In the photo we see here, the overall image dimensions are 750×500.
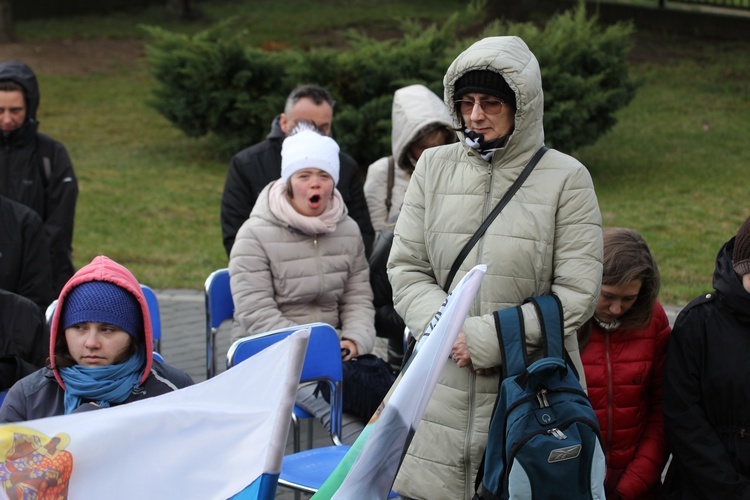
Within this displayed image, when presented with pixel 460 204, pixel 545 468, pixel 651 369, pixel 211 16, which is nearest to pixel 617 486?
pixel 651 369

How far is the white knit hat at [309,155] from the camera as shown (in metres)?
5.28

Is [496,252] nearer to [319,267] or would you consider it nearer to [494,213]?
[494,213]

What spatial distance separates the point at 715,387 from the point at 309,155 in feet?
7.75

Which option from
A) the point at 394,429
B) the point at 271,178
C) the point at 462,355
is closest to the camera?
the point at 394,429

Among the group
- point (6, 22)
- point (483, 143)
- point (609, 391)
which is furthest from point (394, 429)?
point (6, 22)

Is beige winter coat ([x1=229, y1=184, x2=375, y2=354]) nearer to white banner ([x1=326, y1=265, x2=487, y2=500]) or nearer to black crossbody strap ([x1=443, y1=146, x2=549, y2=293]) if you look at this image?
black crossbody strap ([x1=443, y1=146, x2=549, y2=293])

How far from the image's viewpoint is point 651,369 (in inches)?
155

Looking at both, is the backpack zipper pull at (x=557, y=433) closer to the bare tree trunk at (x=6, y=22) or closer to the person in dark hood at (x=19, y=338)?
the person in dark hood at (x=19, y=338)

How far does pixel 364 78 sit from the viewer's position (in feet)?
43.9

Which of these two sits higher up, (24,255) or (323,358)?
(24,255)

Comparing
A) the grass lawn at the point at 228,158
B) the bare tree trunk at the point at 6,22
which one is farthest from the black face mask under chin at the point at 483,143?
the bare tree trunk at the point at 6,22

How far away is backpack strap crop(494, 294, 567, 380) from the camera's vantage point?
10.8 ft

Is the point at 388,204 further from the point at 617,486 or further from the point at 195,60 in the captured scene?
the point at 195,60

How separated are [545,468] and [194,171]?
1224cm
